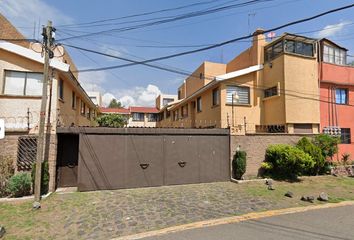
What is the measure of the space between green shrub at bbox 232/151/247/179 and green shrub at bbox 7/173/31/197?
31.2ft

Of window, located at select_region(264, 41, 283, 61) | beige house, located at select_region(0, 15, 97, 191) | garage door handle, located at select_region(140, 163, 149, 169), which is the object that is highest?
window, located at select_region(264, 41, 283, 61)

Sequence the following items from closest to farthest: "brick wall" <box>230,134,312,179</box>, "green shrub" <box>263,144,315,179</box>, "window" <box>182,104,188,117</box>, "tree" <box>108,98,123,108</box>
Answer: "green shrub" <box>263,144,315,179</box>
"brick wall" <box>230,134,312,179</box>
"window" <box>182,104,188,117</box>
"tree" <box>108,98,123,108</box>

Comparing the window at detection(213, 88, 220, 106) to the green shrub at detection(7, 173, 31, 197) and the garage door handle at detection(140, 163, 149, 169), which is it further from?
the green shrub at detection(7, 173, 31, 197)

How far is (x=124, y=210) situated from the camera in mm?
8055

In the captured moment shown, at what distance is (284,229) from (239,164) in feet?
20.5

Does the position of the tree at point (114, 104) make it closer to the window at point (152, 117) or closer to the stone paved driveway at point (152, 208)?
the window at point (152, 117)

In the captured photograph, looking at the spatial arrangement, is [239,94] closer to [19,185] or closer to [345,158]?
[345,158]

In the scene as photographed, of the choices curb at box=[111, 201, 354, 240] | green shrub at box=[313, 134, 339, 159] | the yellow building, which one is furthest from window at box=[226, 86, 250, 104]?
curb at box=[111, 201, 354, 240]

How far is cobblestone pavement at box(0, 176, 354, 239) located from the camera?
21.4 feet

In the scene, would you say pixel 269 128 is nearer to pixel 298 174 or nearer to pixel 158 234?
pixel 298 174

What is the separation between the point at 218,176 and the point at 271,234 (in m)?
6.79

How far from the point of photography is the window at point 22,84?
436 inches

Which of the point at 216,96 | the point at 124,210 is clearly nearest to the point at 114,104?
the point at 216,96

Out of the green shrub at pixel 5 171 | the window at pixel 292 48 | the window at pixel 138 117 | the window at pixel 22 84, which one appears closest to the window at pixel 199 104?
the window at pixel 292 48
